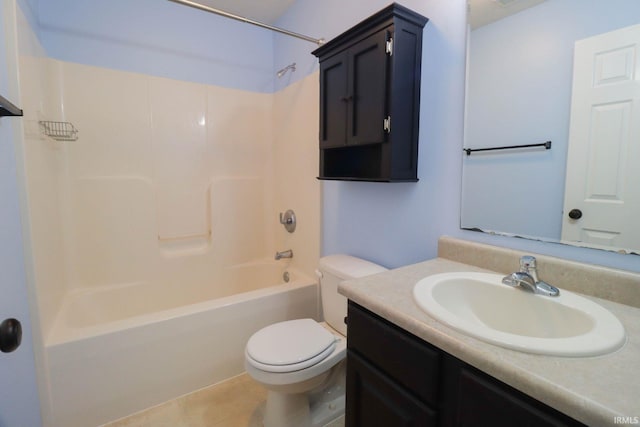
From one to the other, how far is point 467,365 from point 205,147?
2337mm

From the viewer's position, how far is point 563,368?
544mm

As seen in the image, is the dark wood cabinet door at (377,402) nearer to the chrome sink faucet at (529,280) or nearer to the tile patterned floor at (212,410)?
the chrome sink faucet at (529,280)

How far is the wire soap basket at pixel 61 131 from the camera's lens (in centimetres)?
172

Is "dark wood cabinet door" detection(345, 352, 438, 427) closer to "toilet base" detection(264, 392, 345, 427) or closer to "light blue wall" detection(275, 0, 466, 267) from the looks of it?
"toilet base" detection(264, 392, 345, 427)

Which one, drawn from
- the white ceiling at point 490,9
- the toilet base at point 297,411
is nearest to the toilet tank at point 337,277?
the toilet base at point 297,411

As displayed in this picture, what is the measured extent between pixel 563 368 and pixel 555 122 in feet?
2.51

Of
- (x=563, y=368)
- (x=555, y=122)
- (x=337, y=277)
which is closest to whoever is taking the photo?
(x=563, y=368)

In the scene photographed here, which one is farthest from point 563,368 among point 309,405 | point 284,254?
point 284,254

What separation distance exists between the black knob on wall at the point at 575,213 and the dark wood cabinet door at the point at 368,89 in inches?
27.6

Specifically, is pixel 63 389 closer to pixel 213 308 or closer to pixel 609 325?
pixel 213 308

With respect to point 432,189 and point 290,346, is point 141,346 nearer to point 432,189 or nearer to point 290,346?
point 290,346

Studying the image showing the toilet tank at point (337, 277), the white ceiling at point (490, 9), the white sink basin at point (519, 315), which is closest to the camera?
the white sink basin at point (519, 315)

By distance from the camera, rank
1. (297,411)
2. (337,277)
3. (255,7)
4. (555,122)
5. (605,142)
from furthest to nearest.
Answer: (255,7), (337,277), (297,411), (555,122), (605,142)

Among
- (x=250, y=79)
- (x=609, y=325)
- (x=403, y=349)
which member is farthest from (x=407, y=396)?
(x=250, y=79)
